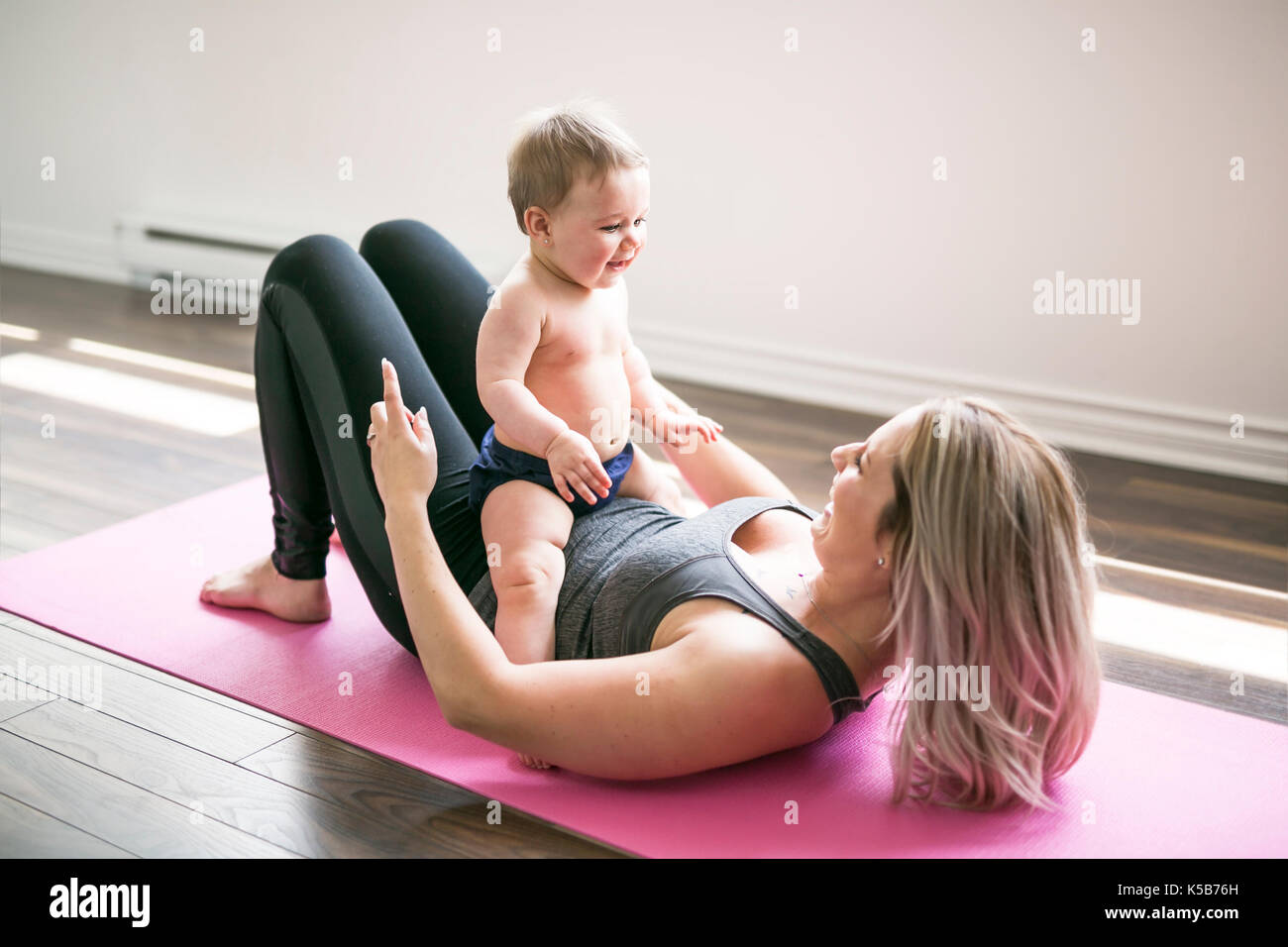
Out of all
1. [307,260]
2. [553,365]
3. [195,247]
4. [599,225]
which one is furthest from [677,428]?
[195,247]

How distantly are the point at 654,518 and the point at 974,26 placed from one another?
6.34 ft

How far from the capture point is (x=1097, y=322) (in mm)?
3119

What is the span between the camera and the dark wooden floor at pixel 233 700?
153 centimetres

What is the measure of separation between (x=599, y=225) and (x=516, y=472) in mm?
346

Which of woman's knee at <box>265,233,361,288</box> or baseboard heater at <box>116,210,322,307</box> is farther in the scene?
baseboard heater at <box>116,210,322,307</box>

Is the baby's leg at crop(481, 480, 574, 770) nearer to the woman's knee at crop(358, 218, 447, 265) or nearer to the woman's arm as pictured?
the woman's arm

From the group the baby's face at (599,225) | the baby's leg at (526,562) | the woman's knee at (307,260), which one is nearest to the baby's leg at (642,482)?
the baby's leg at (526,562)

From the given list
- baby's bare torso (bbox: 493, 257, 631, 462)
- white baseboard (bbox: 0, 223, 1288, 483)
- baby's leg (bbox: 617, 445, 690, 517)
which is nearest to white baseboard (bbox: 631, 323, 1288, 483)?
white baseboard (bbox: 0, 223, 1288, 483)

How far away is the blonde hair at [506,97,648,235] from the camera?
1.60 m

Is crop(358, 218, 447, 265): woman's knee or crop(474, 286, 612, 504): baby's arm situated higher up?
crop(358, 218, 447, 265): woman's knee

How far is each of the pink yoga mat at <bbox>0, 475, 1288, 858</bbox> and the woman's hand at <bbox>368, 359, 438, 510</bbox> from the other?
14.5 inches

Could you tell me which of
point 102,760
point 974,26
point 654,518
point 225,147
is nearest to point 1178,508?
point 974,26

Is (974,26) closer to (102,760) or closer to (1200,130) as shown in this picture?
(1200,130)

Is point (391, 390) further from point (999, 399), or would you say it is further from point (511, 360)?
point (999, 399)
